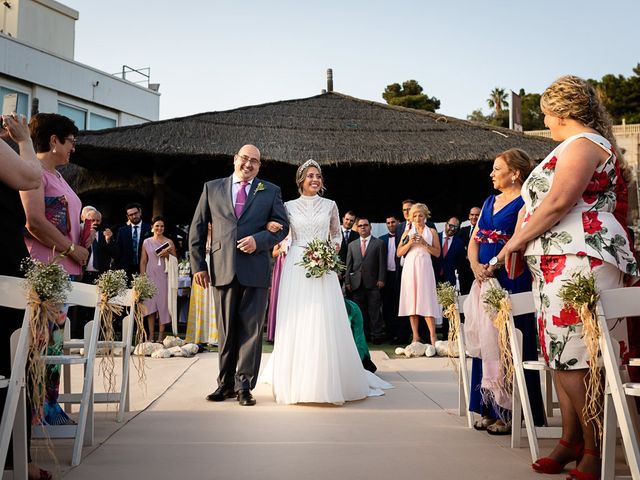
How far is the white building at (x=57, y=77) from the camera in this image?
93.6ft

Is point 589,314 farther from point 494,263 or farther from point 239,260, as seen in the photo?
point 239,260

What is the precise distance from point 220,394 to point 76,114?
28.8 meters

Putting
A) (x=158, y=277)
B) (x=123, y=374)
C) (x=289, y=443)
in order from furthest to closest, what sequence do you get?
(x=158, y=277)
(x=123, y=374)
(x=289, y=443)

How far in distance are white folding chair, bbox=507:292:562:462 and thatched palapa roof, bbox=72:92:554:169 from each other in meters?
10.2

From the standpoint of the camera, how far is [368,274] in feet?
40.8

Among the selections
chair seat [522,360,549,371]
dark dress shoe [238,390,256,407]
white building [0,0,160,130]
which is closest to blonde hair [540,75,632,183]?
chair seat [522,360,549,371]

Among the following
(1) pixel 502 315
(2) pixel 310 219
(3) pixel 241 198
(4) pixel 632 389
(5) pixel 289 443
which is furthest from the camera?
(2) pixel 310 219

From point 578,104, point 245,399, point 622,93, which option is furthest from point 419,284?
point 622,93

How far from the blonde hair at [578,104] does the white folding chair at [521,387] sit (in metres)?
0.99

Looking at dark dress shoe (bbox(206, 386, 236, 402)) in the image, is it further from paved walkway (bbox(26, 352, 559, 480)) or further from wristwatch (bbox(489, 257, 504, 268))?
wristwatch (bbox(489, 257, 504, 268))

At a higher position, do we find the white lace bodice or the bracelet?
the white lace bodice

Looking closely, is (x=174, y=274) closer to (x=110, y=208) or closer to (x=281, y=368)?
(x=281, y=368)

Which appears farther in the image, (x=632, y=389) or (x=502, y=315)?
(x=502, y=315)

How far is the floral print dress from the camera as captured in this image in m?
3.50
